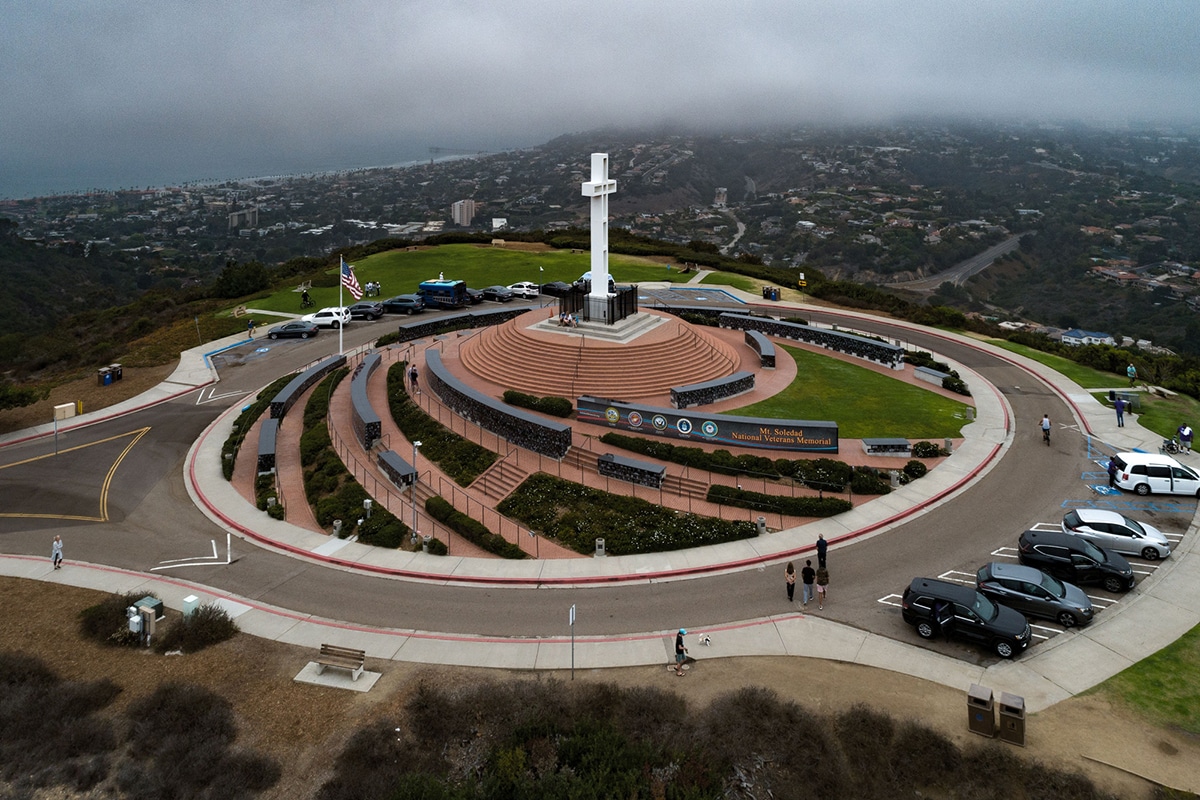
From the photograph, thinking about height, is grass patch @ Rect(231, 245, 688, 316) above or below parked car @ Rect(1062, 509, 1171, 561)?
above

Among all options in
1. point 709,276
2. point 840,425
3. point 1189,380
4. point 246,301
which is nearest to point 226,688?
point 840,425

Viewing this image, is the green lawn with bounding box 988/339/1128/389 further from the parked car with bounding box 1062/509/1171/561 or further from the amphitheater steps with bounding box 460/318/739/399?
the amphitheater steps with bounding box 460/318/739/399

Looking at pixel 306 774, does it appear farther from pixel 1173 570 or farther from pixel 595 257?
pixel 595 257

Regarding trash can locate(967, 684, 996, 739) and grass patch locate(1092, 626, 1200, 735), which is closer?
trash can locate(967, 684, 996, 739)

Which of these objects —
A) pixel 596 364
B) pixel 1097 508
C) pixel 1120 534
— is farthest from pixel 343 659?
pixel 1097 508

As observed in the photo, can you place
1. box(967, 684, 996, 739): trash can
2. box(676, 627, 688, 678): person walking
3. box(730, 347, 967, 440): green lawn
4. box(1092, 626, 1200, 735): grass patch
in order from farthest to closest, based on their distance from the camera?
1. box(730, 347, 967, 440): green lawn
2. box(676, 627, 688, 678): person walking
3. box(1092, 626, 1200, 735): grass patch
4. box(967, 684, 996, 739): trash can

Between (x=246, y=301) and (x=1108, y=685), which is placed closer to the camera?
(x=1108, y=685)

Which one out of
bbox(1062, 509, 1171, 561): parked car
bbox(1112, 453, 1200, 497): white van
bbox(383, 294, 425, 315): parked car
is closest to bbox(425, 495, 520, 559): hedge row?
bbox(1062, 509, 1171, 561): parked car
